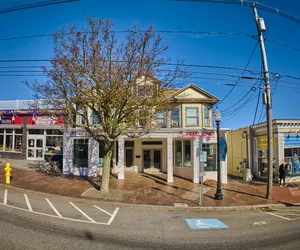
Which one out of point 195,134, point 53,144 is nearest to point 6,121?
point 53,144

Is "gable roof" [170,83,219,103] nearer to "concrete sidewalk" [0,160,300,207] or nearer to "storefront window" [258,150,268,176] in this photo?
"storefront window" [258,150,268,176]

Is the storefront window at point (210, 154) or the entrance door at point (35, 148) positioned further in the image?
the entrance door at point (35, 148)

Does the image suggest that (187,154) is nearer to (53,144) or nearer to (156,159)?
(156,159)

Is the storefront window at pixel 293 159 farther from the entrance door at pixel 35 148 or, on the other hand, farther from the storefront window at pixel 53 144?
the entrance door at pixel 35 148

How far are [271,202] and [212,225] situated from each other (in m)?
5.44

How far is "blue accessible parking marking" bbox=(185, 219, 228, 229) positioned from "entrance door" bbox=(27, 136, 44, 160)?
1913 centimetres

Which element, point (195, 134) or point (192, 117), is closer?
point (195, 134)

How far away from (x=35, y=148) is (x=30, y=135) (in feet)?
4.80

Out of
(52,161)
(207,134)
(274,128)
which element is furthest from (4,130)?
(274,128)

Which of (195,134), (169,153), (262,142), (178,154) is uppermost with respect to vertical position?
(195,134)

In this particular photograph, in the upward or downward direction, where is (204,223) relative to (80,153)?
downward

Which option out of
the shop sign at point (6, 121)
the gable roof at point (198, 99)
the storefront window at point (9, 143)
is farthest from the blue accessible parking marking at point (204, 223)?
the shop sign at point (6, 121)

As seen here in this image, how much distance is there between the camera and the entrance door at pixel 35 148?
73.6ft

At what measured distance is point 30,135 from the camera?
22.6 metres
